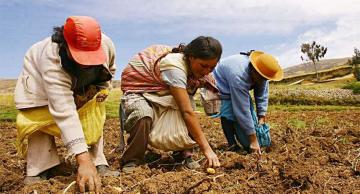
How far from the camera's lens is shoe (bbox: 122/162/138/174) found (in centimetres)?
324

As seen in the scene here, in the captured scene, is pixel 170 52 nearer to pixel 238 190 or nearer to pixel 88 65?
pixel 88 65

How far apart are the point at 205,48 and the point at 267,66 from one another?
0.89 metres

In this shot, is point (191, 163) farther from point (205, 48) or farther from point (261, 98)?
point (261, 98)

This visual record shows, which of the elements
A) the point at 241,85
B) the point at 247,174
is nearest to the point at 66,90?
the point at 247,174

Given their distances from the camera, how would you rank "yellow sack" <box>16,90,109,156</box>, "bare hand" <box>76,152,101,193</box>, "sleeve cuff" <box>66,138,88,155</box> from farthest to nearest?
1. "yellow sack" <box>16,90,109,156</box>
2. "sleeve cuff" <box>66,138,88,155</box>
3. "bare hand" <box>76,152,101,193</box>

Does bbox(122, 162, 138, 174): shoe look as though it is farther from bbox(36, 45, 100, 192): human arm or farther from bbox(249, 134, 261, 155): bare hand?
bbox(249, 134, 261, 155): bare hand

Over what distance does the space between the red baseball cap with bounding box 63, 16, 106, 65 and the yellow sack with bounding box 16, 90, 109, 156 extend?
563 millimetres

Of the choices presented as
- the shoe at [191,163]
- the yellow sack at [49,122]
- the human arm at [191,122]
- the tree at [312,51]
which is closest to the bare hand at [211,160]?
the human arm at [191,122]

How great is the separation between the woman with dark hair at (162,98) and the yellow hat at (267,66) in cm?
52

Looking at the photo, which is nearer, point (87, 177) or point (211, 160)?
point (87, 177)

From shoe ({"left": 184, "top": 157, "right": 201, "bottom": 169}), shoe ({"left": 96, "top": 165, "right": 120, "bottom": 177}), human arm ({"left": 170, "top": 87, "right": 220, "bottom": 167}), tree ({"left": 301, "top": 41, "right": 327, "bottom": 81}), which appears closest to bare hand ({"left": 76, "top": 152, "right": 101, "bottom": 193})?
shoe ({"left": 96, "top": 165, "right": 120, "bottom": 177})

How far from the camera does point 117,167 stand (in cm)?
359

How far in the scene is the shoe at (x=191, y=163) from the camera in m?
3.46

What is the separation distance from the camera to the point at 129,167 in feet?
11.0
